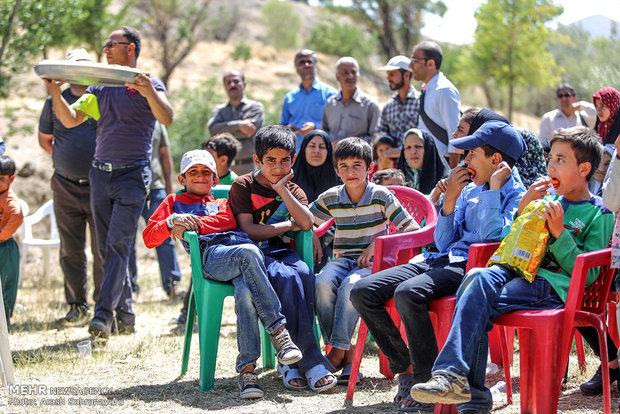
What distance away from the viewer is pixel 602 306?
347cm

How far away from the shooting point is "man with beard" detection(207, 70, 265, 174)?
797 centimetres

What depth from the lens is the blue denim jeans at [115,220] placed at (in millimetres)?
5637

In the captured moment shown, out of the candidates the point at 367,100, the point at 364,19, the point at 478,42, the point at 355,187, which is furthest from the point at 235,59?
the point at 355,187

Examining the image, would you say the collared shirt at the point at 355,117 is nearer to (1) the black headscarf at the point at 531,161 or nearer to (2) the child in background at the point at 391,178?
(2) the child in background at the point at 391,178

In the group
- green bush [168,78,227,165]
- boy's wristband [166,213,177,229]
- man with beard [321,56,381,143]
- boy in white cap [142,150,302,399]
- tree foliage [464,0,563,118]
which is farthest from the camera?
tree foliage [464,0,563,118]

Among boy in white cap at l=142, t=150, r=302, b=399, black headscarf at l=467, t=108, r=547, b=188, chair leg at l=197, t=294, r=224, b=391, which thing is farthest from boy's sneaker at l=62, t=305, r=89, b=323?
black headscarf at l=467, t=108, r=547, b=188

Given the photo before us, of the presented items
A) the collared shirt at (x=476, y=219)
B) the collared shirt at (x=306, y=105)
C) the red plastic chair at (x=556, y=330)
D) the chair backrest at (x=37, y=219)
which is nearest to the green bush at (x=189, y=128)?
the chair backrest at (x=37, y=219)

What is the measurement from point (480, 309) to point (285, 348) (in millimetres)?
1215

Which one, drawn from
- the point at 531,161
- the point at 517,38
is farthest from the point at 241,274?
the point at 517,38

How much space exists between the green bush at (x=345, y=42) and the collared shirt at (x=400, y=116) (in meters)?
31.3

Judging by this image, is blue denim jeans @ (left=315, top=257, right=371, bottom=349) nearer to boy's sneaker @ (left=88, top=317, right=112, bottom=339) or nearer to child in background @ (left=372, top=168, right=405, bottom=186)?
child in background @ (left=372, top=168, right=405, bottom=186)

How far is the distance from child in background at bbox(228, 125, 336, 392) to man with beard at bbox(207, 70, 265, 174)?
3376mm

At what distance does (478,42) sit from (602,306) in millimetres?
22319

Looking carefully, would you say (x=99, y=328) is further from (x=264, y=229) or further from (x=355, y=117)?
(x=355, y=117)
